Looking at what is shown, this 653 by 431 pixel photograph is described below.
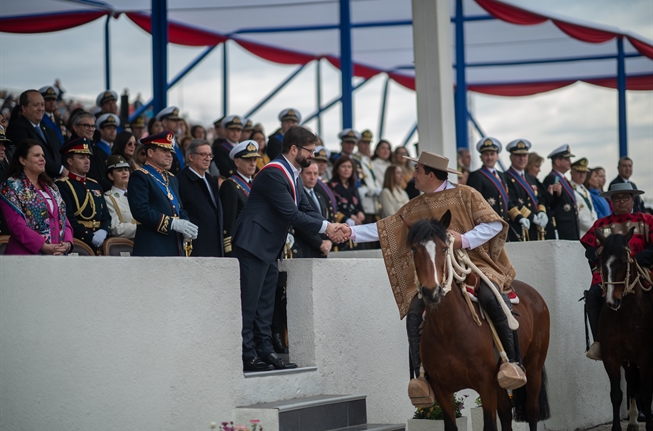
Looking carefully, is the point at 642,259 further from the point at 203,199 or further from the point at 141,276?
the point at 141,276

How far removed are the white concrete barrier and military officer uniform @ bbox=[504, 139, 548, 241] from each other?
410cm

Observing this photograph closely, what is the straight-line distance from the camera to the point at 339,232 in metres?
7.33

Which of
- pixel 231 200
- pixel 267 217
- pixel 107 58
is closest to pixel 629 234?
pixel 267 217

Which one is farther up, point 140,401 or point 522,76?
point 522,76

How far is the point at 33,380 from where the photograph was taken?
5.59 meters

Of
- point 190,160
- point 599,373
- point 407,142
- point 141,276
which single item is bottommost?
point 599,373

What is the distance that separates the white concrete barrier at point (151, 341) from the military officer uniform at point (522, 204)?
4.10 m

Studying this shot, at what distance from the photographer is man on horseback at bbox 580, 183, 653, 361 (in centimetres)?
876

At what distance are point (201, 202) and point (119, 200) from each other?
113 cm

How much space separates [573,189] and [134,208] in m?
7.63

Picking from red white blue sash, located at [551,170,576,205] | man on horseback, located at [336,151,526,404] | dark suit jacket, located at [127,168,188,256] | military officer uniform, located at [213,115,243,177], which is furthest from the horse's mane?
red white blue sash, located at [551,170,576,205]

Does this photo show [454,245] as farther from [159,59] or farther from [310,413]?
[159,59]

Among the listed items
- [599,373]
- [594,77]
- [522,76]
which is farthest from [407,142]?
[599,373]

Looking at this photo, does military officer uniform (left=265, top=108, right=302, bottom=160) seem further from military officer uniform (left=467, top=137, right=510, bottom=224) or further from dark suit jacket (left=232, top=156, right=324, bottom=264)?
dark suit jacket (left=232, top=156, right=324, bottom=264)
